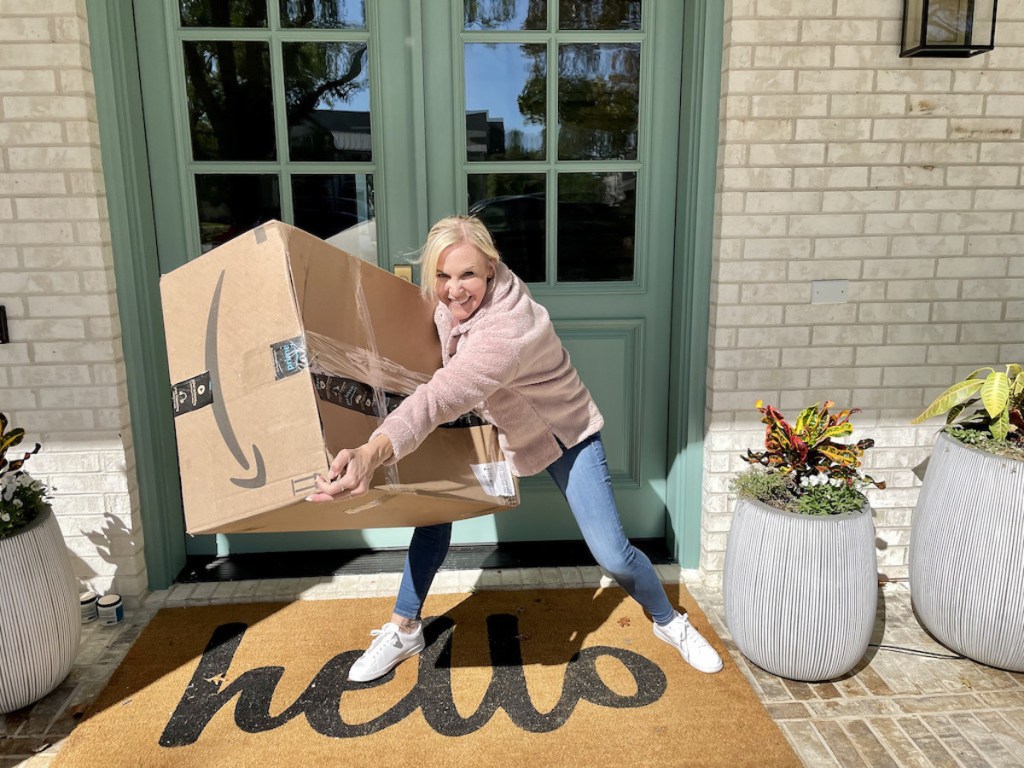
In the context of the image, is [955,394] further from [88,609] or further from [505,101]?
[88,609]

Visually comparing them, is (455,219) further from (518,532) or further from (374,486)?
(518,532)

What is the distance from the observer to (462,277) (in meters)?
1.91

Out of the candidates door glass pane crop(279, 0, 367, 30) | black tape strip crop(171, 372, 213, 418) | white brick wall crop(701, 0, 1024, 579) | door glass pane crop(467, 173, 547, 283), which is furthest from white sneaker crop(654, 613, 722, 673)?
door glass pane crop(279, 0, 367, 30)

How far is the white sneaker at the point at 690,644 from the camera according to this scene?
92.5 inches

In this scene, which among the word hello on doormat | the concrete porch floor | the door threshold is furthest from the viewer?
the door threshold

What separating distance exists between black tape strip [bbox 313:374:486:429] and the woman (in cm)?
9

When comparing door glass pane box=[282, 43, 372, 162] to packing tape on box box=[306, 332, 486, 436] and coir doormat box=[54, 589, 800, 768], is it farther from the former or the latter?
coir doormat box=[54, 589, 800, 768]

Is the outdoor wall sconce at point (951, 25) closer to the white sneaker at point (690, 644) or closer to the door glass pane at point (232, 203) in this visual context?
the white sneaker at point (690, 644)

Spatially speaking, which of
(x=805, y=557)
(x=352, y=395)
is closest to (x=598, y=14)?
(x=352, y=395)

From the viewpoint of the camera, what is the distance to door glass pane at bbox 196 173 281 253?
278 centimetres

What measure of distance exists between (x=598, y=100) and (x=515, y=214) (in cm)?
52

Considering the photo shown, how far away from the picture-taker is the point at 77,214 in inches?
97.3

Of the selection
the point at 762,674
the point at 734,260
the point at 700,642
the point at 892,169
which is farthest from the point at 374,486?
the point at 892,169

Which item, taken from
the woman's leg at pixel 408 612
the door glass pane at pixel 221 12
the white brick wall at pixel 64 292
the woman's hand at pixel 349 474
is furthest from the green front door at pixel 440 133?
the woman's hand at pixel 349 474
